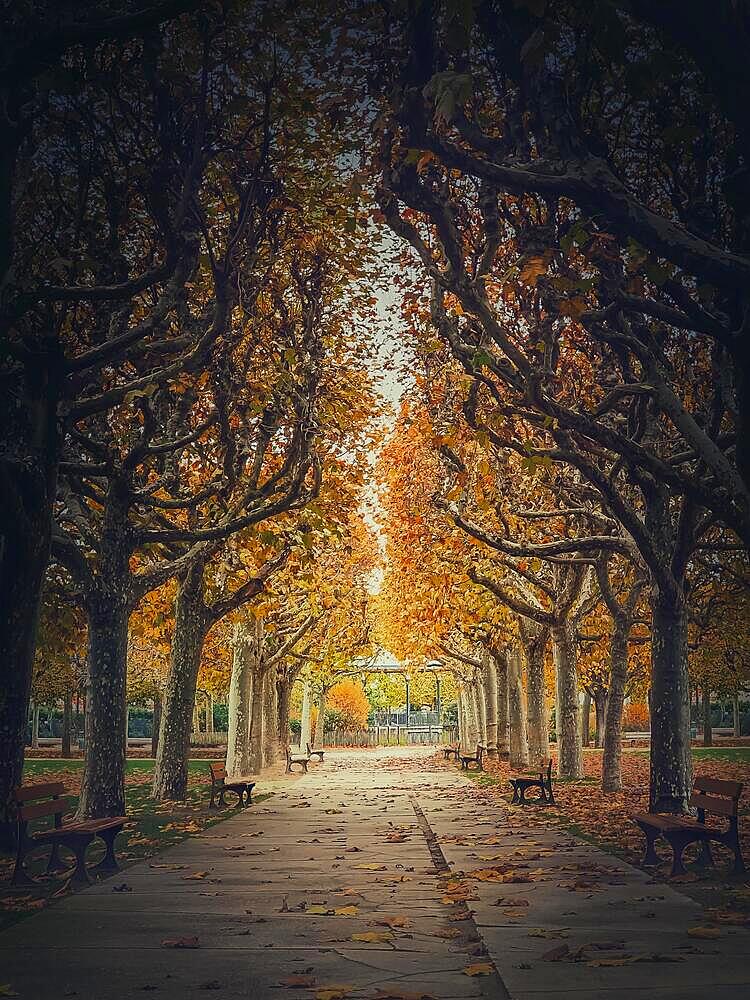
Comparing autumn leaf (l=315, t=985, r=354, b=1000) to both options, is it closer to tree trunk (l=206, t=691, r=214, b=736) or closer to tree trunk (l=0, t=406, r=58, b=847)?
tree trunk (l=0, t=406, r=58, b=847)

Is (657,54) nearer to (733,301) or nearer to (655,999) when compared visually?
(733,301)

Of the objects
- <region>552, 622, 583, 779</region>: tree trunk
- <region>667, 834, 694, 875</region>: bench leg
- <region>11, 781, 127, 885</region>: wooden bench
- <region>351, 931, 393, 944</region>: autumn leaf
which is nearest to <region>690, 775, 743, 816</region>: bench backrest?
<region>667, 834, 694, 875</region>: bench leg

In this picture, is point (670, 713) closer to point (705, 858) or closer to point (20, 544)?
point (705, 858)

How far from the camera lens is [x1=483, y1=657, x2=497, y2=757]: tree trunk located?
128 feet

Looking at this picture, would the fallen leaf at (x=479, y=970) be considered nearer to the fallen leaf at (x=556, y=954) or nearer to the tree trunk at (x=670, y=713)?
the fallen leaf at (x=556, y=954)

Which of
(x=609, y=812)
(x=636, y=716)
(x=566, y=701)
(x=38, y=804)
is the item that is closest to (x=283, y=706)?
(x=566, y=701)

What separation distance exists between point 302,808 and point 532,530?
7.96 meters

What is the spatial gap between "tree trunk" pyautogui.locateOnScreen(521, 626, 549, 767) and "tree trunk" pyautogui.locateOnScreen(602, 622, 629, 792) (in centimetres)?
532

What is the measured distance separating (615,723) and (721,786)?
34.3 ft

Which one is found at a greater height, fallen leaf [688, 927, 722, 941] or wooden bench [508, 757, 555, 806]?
fallen leaf [688, 927, 722, 941]

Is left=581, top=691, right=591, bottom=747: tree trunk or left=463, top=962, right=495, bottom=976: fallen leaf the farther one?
left=581, top=691, right=591, bottom=747: tree trunk

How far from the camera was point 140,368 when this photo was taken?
15.4 m

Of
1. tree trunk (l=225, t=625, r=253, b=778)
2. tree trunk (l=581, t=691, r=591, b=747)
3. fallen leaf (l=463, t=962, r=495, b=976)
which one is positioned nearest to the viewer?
fallen leaf (l=463, t=962, r=495, b=976)

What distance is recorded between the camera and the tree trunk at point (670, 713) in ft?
46.7
